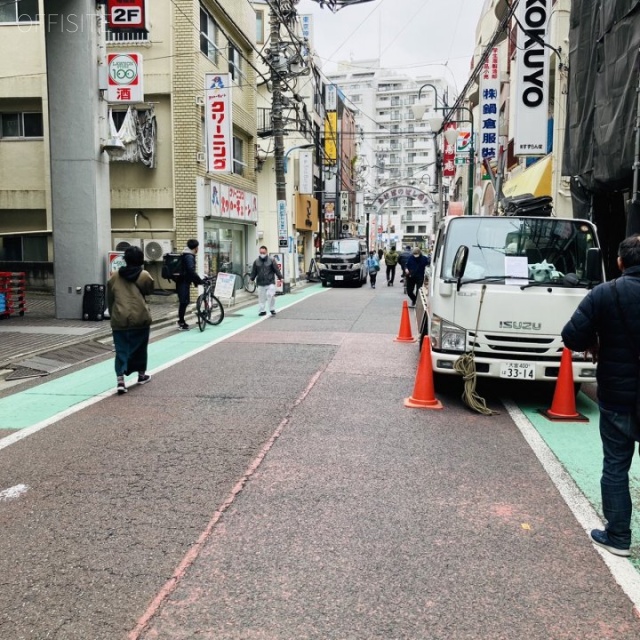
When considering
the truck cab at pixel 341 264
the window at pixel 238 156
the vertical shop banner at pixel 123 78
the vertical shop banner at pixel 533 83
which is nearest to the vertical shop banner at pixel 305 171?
the truck cab at pixel 341 264

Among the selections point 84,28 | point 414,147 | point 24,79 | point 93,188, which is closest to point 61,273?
point 93,188

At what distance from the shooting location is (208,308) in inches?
566

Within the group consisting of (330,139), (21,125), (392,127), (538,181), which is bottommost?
(538,181)

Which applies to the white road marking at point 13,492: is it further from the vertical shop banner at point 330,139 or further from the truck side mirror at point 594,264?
the vertical shop banner at point 330,139

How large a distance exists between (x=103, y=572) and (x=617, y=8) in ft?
34.5

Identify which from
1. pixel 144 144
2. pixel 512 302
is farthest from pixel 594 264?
pixel 144 144

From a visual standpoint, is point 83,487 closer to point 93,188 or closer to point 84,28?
point 93,188

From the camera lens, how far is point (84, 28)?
46.5 ft

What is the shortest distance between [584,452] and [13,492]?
4.69m

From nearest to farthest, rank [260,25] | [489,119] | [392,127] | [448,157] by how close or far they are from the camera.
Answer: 1. [489,119]
2. [260,25]
3. [448,157]
4. [392,127]

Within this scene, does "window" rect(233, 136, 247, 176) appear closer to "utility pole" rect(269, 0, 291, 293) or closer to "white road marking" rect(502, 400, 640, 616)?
"utility pole" rect(269, 0, 291, 293)

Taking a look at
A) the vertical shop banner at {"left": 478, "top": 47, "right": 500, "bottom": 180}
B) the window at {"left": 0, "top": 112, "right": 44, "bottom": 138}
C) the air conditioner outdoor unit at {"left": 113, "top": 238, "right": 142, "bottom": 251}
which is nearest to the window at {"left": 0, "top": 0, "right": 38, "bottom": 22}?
the window at {"left": 0, "top": 112, "right": 44, "bottom": 138}

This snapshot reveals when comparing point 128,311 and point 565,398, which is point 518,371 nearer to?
point 565,398

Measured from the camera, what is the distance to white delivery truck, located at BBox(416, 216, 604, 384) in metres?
7.14
